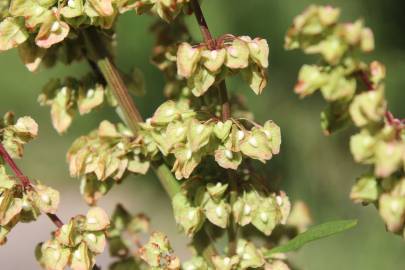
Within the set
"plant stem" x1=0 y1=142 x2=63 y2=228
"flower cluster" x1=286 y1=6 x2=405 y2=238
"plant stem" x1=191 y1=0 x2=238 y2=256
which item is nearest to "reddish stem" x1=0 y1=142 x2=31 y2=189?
"plant stem" x1=0 y1=142 x2=63 y2=228

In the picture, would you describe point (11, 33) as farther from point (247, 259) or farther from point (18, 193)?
point (247, 259)

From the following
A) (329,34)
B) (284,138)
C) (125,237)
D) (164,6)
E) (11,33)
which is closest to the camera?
(329,34)

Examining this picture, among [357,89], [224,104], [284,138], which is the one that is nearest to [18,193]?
[224,104]

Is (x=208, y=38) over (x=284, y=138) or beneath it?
over

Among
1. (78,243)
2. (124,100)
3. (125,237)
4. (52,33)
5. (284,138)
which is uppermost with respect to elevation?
(52,33)

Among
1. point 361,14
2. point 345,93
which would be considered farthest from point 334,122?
point 361,14

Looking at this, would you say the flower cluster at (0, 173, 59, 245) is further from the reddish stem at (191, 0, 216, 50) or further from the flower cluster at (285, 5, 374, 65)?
the flower cluster at (285, 5, 374, 65)
